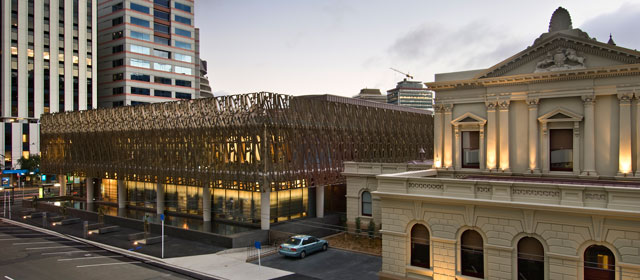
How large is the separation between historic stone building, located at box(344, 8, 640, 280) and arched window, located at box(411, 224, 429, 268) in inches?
2.0

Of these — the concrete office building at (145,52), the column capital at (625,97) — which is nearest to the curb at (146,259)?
the column capital at (625,97)

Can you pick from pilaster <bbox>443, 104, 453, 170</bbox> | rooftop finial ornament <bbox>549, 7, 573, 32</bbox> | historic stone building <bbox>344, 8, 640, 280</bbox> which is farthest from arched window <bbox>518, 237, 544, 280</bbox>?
rooftop finial ornament <bbox>549, 7, 573, 32</bbox>

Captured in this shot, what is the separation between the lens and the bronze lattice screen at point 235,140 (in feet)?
118

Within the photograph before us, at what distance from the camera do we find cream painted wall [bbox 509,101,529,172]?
25.2 m

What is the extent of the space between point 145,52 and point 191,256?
69738 mm

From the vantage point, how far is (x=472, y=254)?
1953 cm

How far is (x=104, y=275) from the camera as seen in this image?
2595 cm

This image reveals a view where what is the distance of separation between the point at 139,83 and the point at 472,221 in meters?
84.1

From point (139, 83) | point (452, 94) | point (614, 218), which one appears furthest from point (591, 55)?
point (139, 83)

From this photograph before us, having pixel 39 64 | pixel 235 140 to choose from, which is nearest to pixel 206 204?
pixel 235 140

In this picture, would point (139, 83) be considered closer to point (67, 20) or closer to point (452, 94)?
point (67, 20)

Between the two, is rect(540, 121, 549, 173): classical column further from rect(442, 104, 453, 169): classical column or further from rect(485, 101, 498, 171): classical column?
rect(442, 104, 453, 169): classical column

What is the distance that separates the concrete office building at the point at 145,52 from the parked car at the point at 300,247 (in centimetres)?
6950

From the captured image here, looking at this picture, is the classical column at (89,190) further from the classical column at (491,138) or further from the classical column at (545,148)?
the classical column at (545,148)
